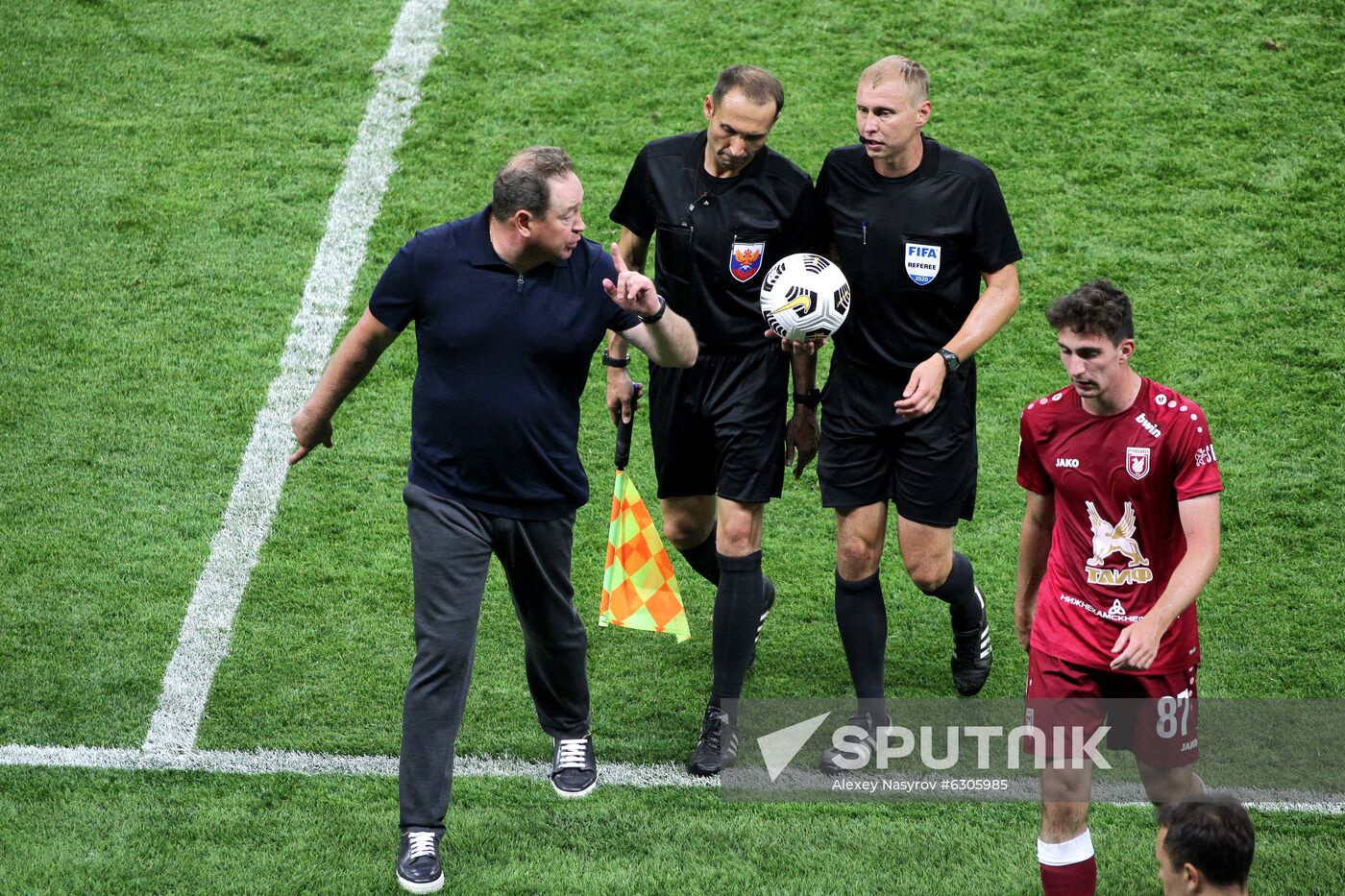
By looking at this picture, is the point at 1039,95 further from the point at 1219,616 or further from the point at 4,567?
the point at 4,567

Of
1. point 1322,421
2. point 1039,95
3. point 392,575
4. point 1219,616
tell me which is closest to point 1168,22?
point 1039,95

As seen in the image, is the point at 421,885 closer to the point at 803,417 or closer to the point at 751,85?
the point at 803,417

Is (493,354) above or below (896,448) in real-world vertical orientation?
above

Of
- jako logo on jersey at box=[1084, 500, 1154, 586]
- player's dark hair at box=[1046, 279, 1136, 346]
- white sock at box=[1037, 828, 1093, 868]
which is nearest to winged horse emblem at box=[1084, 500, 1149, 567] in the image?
jako logo on jersey at box=[1084, 500, 1154, 586]

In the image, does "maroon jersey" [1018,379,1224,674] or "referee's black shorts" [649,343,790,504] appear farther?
"referee's black shorts" [649,343,790,504]

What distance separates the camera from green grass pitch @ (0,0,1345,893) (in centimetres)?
514

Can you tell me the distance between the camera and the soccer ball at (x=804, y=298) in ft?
17.5

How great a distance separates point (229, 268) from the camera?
839cm

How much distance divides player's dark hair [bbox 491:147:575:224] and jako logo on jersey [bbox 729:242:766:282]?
100 centimetres

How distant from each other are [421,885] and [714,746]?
4.04 ft

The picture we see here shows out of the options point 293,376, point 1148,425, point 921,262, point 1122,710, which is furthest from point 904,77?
point 293,376

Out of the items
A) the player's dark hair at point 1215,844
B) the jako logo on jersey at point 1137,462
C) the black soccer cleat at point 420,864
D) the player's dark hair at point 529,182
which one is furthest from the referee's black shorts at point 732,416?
the player's dark hair at point 1215,844

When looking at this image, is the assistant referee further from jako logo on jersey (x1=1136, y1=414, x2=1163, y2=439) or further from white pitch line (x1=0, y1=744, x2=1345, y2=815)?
jako logo on jersey (x1=1136, y1=414, x2=1163, y2=439)

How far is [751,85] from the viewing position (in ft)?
17.3
